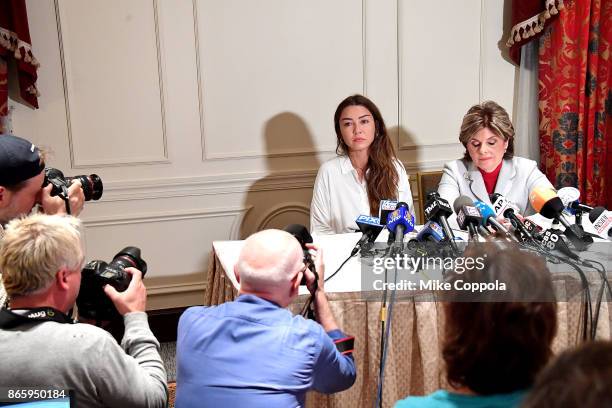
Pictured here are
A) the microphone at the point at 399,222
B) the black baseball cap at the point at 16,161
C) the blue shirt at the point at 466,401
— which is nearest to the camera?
the blue shirt at the point at 466,401

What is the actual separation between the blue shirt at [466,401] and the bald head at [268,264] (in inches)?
20.6

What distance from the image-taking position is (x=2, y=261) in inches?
57.1

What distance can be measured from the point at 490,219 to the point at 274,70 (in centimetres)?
176

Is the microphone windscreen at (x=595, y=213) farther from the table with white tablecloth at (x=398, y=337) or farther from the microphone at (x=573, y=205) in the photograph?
the table with white tablecloth at (x=398, y=337)

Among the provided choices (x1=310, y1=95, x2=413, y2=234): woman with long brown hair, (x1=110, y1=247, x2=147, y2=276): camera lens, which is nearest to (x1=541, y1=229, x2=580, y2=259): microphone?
(x1=310, y1=95, x2=413, y2=234): woman with long brown hair

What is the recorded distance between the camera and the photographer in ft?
4.45

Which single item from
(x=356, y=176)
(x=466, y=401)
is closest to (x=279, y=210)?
(x=356, y=176)

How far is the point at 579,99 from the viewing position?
148 inches

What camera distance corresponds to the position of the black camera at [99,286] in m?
1.64

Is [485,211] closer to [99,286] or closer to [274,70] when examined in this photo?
[99,286]

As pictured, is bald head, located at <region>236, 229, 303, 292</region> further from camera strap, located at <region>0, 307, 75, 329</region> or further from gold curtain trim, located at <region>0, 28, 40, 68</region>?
gold curtain trim, located at <region>0, 28, 40, 68</region>

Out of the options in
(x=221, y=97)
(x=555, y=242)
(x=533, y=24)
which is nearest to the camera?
(x=555, y=242)

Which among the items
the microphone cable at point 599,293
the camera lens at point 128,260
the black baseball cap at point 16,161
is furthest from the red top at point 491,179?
the black baseball cap at point 16,161

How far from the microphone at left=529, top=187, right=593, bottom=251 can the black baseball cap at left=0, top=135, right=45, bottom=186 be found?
5.36 feet
